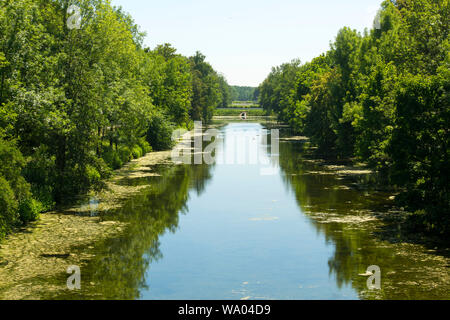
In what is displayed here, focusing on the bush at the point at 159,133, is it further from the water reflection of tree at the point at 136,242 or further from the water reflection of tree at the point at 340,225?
the water reflection of tree at the point at 136,242

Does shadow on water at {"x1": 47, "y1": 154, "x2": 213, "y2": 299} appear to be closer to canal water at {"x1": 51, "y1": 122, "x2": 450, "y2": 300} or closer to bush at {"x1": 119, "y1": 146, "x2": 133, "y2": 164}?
canal water at {"x1": 51, "y1": 122, "x2": 450, "y2": 300}

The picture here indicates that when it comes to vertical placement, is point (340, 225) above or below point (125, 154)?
below

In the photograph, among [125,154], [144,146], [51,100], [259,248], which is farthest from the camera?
[144,146]

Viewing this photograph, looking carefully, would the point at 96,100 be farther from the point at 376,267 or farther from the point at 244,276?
the point at 376,267

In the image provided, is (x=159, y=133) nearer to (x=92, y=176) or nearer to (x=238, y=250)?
(x=92, y=176)

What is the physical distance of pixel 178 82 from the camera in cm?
8125

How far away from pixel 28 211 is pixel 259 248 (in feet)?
39.7

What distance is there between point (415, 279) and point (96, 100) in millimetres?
22055

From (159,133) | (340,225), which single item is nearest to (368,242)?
(340,225)

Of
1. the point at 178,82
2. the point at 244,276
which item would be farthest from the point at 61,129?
the point at 178,82

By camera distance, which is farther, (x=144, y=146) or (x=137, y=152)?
(x=144, y=146)

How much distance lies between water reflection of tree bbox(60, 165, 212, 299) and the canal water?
0.15 ft

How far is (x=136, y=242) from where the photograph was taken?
22.2 m
